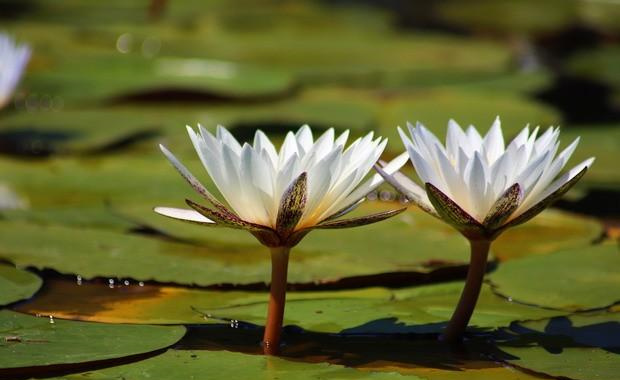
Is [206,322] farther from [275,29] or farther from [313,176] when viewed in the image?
[275,29]

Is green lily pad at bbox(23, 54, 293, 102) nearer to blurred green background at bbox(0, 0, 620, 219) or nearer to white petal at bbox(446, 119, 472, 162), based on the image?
blurred green background at bbox(0, 0, 620, 219)

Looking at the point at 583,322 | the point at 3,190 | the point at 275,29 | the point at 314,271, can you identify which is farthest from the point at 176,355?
the point at 275,29

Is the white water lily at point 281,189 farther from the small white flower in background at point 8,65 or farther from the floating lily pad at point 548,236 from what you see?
the small white flower in background at point 8,65

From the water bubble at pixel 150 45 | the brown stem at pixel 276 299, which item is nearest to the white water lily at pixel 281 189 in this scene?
the brown stem at pixel 276 299

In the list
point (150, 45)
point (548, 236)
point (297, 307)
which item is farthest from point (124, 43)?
point (297, 307)

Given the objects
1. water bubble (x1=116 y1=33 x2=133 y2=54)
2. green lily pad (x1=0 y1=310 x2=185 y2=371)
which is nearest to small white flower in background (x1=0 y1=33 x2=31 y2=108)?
green lily pad (x1=0 y1=310 x2=185 y2=371)

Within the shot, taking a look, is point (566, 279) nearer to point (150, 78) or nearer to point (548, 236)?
point (548, 236)

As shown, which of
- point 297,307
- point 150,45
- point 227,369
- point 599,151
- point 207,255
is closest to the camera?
point 227,369
